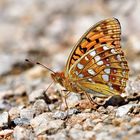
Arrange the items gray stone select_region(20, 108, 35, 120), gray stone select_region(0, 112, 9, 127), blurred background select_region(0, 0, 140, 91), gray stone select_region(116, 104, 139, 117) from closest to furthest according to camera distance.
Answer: gray stone select_region(116, 104, 139, 117) < gray stone select_region(0, 112, 9, 127) < gray stone select_region(20, 108, 35, 120) < blurred background select_region(0, 0, 140, 91)

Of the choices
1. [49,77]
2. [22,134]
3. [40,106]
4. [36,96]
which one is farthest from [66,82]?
[49,77]

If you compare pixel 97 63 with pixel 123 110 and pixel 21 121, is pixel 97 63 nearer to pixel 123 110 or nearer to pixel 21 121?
pixel 123 110

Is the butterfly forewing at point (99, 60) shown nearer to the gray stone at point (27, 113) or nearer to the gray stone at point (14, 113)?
the gray stone at point (27, 113)

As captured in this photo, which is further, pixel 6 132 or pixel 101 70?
pixel 101 70

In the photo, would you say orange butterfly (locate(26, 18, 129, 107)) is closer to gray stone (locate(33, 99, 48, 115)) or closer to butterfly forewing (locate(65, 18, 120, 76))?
butterfly forewing (locate(65, 18, 120, 76))

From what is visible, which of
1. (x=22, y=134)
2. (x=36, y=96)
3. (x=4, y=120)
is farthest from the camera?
(x=36, y=96)

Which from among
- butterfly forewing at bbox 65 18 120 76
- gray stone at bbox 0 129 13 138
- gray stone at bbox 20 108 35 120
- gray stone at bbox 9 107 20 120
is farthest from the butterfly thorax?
gray stone at bbox 0 129 13 138

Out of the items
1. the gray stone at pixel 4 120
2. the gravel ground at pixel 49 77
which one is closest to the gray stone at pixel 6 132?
the gravel ground at pixel 49 77
